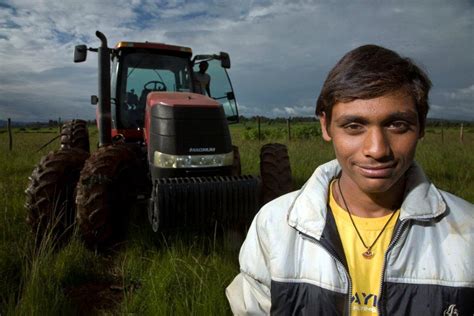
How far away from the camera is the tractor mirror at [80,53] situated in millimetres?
4105

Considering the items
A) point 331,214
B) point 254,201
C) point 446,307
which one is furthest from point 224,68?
point 446,307

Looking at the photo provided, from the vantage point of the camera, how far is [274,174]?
13.9 feet

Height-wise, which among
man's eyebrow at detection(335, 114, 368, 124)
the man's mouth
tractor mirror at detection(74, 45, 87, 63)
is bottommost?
the man's mouth

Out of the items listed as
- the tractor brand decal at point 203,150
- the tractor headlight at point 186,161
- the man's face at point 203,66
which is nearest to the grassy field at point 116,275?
the tractor headlight at point 186,161

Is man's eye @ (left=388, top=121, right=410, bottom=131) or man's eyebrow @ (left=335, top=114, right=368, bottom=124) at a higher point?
man's eyebrow @ (left=335, top=114, right=368, bottom=124)

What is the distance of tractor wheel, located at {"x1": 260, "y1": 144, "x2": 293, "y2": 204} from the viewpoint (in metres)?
4.18

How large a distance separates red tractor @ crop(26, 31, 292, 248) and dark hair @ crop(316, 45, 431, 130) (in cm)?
208

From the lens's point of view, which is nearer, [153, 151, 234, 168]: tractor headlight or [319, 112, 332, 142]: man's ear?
[319, 112, 332, 142]: man's ear

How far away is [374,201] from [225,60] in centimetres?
372

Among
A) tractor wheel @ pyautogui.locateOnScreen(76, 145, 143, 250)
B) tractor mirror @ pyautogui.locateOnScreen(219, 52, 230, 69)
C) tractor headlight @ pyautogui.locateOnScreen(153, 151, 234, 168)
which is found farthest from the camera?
tractor mirror @ pyautogui.locateOnScreen(219, 52, 230, 69)

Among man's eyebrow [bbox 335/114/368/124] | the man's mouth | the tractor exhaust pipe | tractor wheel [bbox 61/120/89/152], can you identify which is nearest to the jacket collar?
the man's mouth

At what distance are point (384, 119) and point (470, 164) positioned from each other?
26.7 ft

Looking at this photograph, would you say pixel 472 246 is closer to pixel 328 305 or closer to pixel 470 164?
pixel 328 305

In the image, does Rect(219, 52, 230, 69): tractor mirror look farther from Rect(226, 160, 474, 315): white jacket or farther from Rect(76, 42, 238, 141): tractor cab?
Rect(226, 160, 474, 315): white jacket
